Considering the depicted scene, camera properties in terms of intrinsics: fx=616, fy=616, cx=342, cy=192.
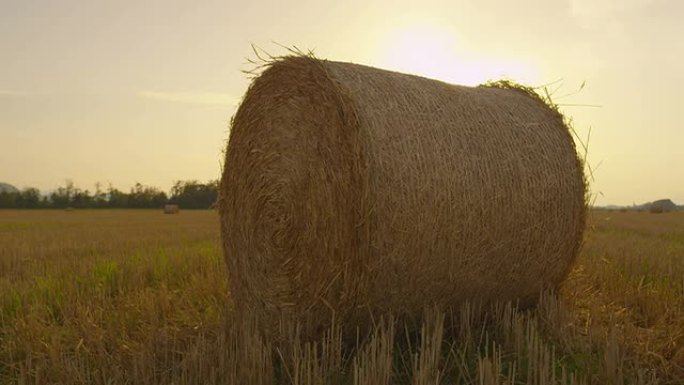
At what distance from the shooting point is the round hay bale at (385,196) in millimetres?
3967

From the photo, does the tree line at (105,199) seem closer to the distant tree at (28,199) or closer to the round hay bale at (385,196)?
the distant tree at (28,199)

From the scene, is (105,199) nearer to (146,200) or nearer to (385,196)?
(146,200)

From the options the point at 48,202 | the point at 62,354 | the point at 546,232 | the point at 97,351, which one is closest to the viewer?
the point at 62,354

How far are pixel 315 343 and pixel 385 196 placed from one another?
1072mm

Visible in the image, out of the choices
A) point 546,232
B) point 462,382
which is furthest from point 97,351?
point 546,232

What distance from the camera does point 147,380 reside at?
328 centimetres

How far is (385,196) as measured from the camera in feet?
12.7

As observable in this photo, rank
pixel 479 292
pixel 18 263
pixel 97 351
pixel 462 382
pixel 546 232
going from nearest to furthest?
pixel 462 382, pixel 97 351, pixel 479 292, pixel 546 232, pixel 18 263

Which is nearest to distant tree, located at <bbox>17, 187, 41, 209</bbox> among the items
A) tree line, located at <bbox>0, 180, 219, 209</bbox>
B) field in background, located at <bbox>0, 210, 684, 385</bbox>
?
tree line, located at <bbox>0, 180, 219, 209</bbox>

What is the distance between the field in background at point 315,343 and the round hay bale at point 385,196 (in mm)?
286

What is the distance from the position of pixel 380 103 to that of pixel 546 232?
1843 mm

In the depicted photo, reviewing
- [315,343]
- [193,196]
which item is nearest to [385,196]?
[315,343]

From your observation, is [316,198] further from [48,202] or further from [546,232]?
[48,202]

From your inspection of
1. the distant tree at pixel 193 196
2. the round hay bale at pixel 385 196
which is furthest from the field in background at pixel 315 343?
the distant tree at pixel 193 196
